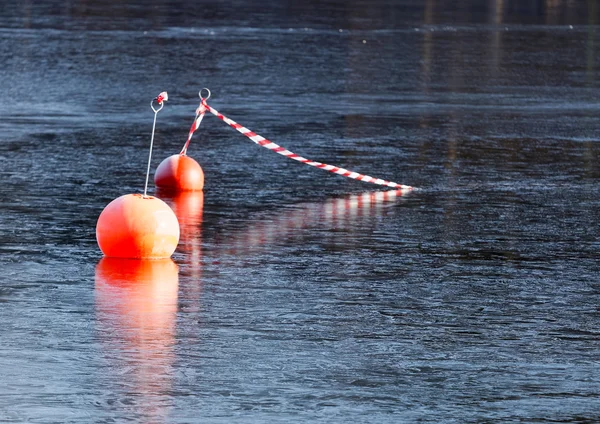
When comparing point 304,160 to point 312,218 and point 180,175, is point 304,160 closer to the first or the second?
point 180,175

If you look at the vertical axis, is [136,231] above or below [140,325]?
above

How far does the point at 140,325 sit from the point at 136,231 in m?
2.35

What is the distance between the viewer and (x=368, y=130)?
20.4 meters

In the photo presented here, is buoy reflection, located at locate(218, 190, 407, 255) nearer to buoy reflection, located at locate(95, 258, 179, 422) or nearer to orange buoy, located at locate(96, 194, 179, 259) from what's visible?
orange buoy, located at locate(96, 194, 179, 259)

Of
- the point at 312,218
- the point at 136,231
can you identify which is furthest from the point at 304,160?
the point at 136,231

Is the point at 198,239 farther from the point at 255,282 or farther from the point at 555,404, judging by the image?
the point at 555,404

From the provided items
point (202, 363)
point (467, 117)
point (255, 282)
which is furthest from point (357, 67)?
point (202, 363)

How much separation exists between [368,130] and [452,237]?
7711 millimetres

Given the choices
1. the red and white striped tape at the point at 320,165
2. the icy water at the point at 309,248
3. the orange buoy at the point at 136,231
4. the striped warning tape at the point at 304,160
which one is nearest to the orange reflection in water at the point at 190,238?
the icy water at the point at 309,248

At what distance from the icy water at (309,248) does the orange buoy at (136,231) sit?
12cm

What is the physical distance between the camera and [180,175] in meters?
15.4

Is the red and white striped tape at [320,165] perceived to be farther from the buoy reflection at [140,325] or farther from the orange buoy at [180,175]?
the buoy reflection at [140,325]

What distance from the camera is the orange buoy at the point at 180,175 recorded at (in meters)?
15.4

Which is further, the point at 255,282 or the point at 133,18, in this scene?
the point at 133,18
